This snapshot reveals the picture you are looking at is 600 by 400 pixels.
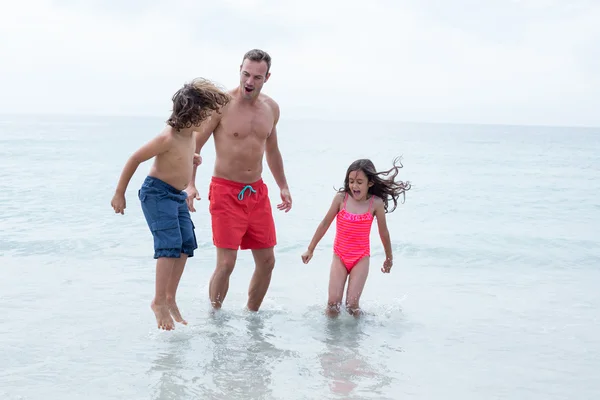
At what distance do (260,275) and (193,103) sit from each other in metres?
1.83

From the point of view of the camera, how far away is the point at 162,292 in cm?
512

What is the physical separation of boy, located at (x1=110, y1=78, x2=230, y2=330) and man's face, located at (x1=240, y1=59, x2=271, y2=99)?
1.55ft

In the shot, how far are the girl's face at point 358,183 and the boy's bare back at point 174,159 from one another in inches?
64.1

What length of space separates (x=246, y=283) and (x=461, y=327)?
2641 mm

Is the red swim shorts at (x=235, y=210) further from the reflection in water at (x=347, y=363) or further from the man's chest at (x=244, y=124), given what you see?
the reflection in water at (x=347, y=363)

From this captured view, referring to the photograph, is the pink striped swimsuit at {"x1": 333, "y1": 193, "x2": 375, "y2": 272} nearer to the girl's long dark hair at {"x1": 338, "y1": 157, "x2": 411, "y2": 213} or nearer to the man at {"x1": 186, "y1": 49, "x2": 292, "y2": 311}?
the girl's long dark hair at {"x1": 338, "y1": 157, "x2": 411, "y2": 213}

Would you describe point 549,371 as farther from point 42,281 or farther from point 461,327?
point 42,281

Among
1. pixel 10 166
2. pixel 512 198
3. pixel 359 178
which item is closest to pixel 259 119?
pixel 359 178

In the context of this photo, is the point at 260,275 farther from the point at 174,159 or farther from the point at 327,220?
the point at 174,159

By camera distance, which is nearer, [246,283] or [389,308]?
[389,308]

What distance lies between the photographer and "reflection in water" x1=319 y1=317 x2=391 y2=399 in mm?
4648

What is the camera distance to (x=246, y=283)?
7953mm

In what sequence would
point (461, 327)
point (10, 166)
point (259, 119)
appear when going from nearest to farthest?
1. point (259, 119)
2. point (461, 327)
3. point (10, 166)

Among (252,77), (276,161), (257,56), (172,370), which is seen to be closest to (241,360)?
(172,370)
